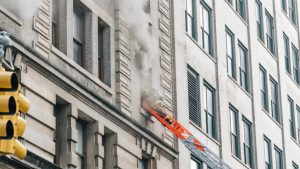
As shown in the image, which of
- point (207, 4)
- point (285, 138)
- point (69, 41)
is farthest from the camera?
point (285, 138)

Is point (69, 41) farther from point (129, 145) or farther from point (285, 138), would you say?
point (285, 138)

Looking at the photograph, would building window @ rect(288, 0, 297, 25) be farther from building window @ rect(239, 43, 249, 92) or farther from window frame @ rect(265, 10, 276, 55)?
building window @ rect(239, 43, 249, 92)

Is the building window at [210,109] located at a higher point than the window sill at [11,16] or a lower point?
higher

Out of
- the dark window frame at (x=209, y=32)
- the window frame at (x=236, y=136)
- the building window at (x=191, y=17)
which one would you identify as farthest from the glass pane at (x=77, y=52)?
the window frame at (x=236, y=136)

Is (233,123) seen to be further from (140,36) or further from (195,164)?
(140,36)

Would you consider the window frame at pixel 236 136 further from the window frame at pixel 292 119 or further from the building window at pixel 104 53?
the building window at pixel 104 53

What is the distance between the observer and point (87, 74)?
28781mm

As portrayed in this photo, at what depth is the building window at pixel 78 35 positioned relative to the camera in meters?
29.1

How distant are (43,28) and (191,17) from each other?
13683 mm

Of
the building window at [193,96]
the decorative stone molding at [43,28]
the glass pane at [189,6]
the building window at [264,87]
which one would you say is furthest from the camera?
the building window at [264,87]

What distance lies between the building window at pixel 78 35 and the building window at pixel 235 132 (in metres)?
13.8

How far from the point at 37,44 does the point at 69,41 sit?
208 cm

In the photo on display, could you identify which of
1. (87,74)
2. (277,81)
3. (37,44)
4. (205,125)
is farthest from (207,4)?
(37,44)

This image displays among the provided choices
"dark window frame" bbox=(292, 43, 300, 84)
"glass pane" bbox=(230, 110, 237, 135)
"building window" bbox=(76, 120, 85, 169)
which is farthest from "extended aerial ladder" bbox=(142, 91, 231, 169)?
"dark window frame" bbox=(292, 43, 300, 84)
